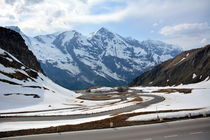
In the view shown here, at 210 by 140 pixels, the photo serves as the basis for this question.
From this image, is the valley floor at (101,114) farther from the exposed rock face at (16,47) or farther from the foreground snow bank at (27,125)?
the exposed rock face at (16,47)

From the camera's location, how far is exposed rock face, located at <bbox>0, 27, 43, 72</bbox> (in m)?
172

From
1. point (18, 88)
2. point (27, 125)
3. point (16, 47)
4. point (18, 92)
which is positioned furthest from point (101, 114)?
point (16, 47)

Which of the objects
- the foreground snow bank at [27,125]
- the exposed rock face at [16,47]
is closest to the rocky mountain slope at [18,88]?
the exposed rock face at [16,47]

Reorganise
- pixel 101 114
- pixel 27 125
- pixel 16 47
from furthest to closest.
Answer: pixel 16 47 → pixel 101 114 → pixel 27 125

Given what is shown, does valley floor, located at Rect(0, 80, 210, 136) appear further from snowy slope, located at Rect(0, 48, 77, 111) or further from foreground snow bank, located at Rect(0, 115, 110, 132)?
snowy slope, located at Rect(0, 48, 77, 111)

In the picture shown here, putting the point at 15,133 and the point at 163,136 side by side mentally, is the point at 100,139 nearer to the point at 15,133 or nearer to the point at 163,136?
the point at 163,136

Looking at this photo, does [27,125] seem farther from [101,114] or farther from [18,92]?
[18,92]

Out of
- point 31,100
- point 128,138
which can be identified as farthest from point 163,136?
point 31,100

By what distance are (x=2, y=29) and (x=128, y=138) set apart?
18378 cm

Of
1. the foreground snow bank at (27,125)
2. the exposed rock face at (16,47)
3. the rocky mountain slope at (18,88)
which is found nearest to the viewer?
the foreground snow bank at (27,125)

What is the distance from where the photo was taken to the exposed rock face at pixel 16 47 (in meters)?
172

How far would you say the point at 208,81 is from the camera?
17562 centimetres

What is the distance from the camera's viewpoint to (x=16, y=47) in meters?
182

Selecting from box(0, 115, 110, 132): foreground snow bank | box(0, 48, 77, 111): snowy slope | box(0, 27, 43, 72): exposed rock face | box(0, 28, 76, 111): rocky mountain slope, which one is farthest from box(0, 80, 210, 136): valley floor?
box(0, 27, 43, 72): exposed rock face
